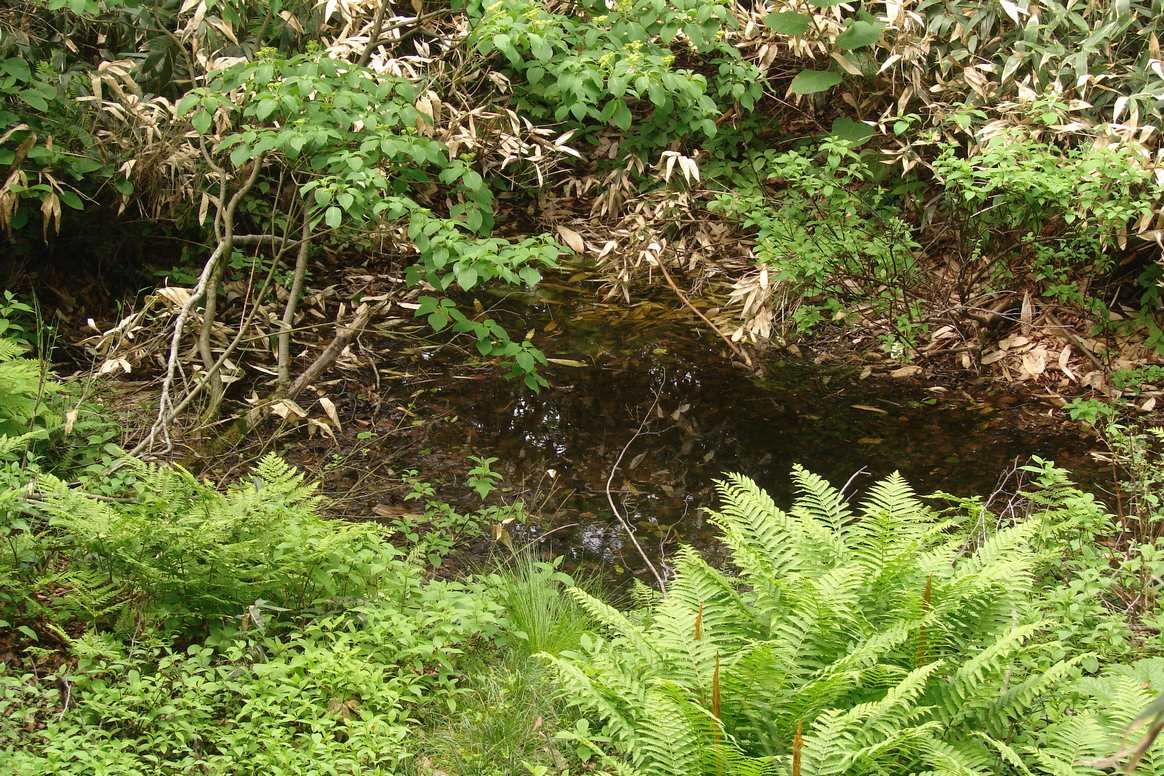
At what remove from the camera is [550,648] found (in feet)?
12.8

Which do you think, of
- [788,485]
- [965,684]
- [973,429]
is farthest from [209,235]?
[965,684]

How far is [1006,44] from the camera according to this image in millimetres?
6602

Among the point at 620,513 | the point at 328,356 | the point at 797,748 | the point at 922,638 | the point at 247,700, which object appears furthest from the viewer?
the point at 328,356

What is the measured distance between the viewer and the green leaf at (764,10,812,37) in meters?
6.77

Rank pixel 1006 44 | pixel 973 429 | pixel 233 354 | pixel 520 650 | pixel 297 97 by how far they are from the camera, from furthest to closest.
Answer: pixel 1006 44 < pixel 233 354 < pixel 973 429 < pixel 297 97 < pixel 520 650

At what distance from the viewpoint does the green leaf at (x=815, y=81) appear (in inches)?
273

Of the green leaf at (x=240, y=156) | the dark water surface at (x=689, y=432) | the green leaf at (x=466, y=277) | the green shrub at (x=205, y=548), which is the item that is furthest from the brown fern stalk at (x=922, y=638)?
the green leaf at (x=240, y=156)

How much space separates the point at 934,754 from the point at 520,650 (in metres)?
1.59

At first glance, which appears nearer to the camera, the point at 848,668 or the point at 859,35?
the point at 848,668

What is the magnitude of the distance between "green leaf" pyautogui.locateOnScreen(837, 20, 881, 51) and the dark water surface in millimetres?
1994

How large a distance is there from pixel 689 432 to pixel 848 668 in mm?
2931

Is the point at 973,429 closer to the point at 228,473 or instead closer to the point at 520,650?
the point at 520,650

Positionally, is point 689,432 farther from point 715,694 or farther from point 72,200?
point 72,200

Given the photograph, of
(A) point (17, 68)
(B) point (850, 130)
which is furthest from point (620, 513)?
(A) point (17, 68)
